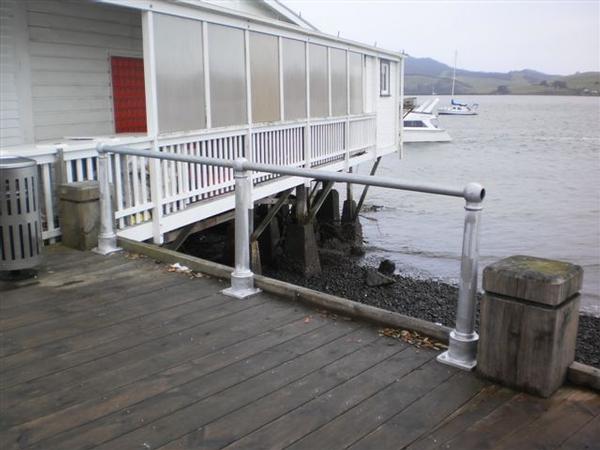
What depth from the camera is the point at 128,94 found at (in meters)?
11.4

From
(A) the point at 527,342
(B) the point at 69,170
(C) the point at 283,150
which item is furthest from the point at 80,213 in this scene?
(C) the point at 283,150

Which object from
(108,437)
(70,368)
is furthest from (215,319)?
(108,437)

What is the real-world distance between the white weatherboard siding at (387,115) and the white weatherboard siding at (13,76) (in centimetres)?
1050

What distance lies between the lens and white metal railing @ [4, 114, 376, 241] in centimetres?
671

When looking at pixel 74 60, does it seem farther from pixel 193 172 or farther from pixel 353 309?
pixel 353 309

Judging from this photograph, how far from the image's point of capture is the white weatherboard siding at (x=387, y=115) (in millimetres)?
18344

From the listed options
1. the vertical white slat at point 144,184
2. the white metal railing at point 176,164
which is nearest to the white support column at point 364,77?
the white metal railing at point 176,164

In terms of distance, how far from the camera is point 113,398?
353 cm

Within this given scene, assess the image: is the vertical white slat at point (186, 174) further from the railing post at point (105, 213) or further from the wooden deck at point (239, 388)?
the wooden deck at point (239, 388)

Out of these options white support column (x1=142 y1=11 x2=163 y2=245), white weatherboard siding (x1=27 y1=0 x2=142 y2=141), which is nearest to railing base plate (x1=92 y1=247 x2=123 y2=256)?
white support column (x1=142 y1=11 x2=163 y2=245)

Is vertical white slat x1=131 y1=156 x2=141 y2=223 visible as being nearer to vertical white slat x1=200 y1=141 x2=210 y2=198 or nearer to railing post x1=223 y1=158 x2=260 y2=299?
vertical white slat x1=200 y1=141 x2=210 y2=198

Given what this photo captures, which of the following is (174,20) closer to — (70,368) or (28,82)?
(28,82)

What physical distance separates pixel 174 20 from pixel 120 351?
228 inches

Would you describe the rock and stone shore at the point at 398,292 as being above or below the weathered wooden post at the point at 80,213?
below
